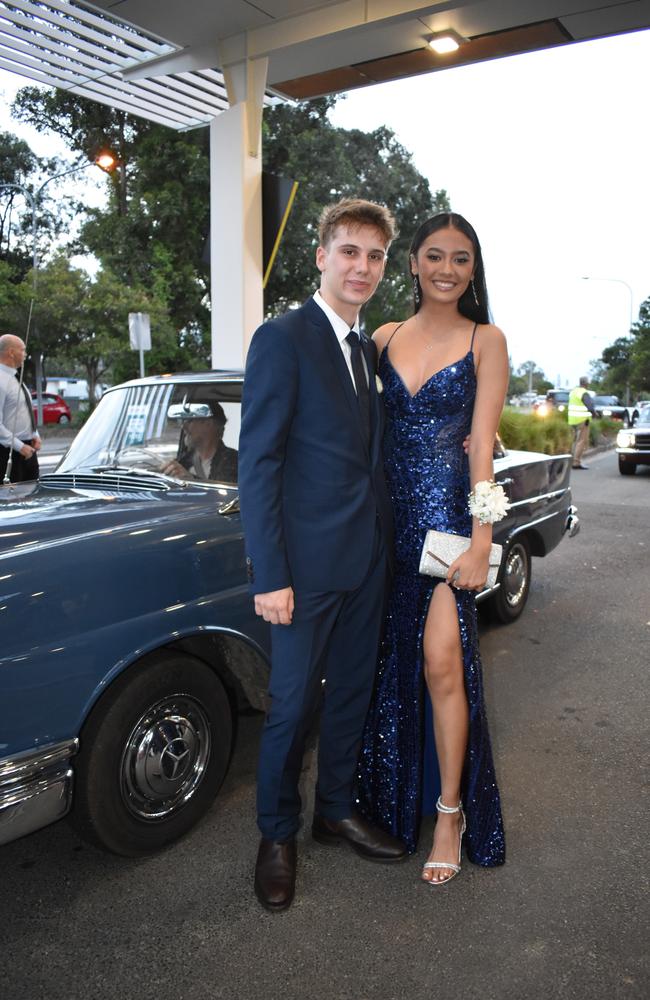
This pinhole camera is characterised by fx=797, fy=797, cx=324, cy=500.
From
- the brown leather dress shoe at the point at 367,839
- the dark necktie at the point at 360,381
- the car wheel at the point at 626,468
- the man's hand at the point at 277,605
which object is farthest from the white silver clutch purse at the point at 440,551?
the car wheel at the point at 626,468

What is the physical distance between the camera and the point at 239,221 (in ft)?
23.3

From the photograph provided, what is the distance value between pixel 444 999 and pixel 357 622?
107 cm

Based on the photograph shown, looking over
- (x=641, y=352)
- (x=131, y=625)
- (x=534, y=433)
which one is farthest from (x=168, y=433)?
(x=641, y=352)

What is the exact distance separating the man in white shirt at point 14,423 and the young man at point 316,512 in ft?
13.6

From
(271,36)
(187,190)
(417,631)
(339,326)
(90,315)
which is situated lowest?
(417,631)

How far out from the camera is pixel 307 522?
2422 millimetres

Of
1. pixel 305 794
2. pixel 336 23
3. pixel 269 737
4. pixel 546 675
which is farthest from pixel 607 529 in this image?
pixel 269 737

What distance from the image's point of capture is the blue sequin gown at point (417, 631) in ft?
8.86

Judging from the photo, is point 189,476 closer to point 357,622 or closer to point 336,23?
point 357,622

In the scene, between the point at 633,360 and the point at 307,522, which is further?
the point at 633,360

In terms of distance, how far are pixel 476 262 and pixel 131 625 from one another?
167 cm

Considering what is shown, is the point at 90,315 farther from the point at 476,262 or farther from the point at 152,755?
the point at 152,755

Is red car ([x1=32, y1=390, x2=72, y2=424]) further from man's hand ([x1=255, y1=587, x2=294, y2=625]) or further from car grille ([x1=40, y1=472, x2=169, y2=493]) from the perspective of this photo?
man's hand ([x1=255, y1=587, x2=294, y2=625])

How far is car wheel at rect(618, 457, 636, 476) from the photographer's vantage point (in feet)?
52.3
